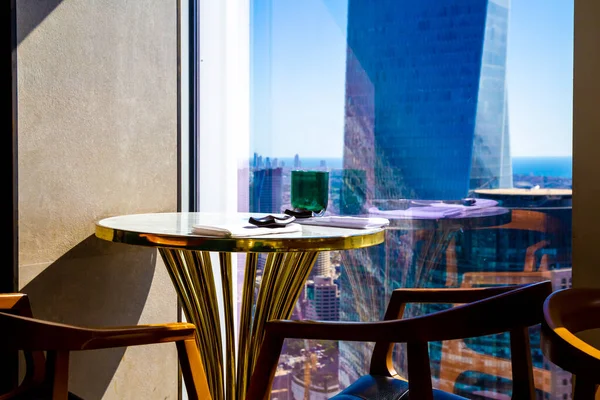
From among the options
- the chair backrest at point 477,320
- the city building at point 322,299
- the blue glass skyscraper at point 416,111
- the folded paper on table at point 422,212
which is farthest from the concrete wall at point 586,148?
the city building at point 322,299

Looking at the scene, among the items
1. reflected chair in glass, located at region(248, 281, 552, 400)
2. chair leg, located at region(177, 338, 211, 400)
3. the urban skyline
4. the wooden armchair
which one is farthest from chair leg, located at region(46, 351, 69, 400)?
the urban skyline

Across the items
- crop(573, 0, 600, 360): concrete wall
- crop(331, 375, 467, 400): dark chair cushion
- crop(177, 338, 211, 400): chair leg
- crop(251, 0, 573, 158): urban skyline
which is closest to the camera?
crop(177, 338, 211, 400): chair leg

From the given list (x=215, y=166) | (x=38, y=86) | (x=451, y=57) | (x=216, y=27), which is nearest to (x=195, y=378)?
(x=38, y=86)

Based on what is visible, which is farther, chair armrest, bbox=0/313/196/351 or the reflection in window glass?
the reflection in window glass

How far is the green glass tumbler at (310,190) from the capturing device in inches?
74.4

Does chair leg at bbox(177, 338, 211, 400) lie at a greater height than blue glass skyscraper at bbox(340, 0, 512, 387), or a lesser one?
lesser

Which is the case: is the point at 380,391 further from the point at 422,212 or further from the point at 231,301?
the point at 422,212

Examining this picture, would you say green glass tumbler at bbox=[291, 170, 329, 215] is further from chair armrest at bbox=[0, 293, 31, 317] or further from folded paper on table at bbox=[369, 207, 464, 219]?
chair armrest at bbox=[0, 293, 31, 317]

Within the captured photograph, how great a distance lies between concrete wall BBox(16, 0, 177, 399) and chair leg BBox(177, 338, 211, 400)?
37.2 inches

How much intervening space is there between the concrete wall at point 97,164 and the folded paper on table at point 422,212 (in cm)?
91

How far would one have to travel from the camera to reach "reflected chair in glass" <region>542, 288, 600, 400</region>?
0.77 m

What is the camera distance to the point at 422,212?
84.0 inches

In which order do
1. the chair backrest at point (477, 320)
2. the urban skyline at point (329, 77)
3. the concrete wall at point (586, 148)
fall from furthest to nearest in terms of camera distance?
1. the urban skyline at point (329, 77)
2. the concrete wall at point (586, 148)
3. the chair backrest at point (477, 320)

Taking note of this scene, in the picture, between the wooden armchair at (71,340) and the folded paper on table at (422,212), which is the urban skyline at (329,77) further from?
the wooden armchair at (71,340)
